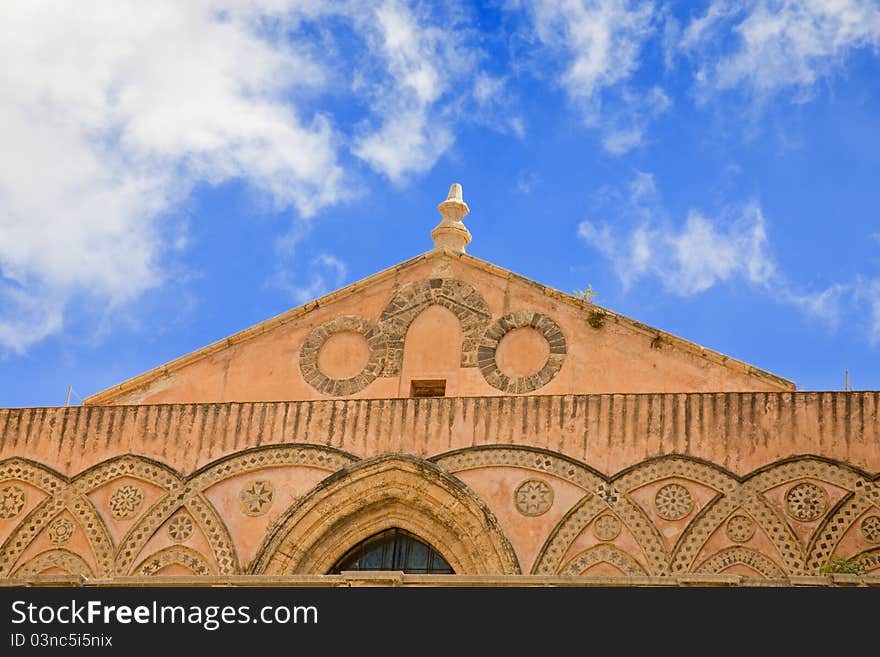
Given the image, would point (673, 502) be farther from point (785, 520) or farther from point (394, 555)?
point (394, 555)

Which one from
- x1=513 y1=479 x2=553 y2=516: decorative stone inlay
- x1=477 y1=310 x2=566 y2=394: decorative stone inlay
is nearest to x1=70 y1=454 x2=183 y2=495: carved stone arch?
x1=477 y1=310 x2=566 y2=394: decorative stone inlay

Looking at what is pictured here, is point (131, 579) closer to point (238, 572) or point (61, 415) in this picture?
point (238, 572)

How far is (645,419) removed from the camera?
1525cm

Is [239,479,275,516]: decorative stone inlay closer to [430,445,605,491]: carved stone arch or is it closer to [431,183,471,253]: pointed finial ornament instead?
[430,445,605,491]: carved stone arch

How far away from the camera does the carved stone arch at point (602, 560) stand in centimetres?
1469

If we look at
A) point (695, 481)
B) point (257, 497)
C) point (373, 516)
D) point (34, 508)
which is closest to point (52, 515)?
point (34, 508)

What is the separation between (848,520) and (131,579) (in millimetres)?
6187

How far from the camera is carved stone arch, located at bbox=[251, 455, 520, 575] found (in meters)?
15.4

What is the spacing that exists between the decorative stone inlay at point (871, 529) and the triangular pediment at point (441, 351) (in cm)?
198

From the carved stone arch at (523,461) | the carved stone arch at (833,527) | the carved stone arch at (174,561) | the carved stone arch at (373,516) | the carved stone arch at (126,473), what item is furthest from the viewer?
the carved stone arch at (126,473)

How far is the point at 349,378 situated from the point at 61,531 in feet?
10.8

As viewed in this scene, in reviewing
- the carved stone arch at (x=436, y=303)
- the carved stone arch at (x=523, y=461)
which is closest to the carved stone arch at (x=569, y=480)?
the carved stone arch at (x=523, y=461)

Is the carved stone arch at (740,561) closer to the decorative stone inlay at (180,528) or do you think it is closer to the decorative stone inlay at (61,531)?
the decorative stone inlay at (180,528)
